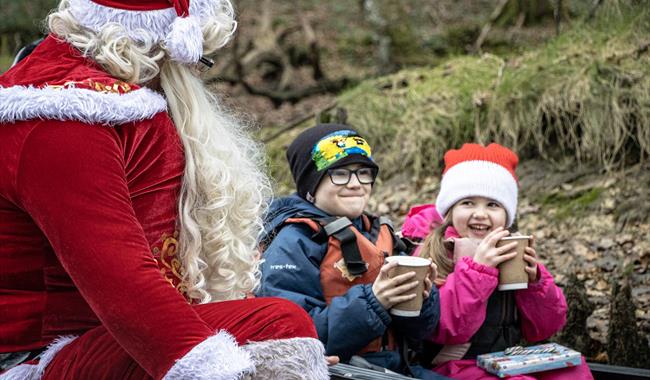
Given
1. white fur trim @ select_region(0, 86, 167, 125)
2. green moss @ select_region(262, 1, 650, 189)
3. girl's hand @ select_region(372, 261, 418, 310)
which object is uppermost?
green moss @ select_region(262, 1, 650, 189)

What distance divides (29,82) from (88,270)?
530 millimetres

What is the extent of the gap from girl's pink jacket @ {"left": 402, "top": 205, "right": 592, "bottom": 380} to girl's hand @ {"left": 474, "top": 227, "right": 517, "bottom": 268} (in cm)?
3

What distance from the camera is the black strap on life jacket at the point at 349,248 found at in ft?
11.1

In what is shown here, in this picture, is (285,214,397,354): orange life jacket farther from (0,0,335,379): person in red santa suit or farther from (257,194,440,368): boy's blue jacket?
(0,0,335,379): person in red santa suit

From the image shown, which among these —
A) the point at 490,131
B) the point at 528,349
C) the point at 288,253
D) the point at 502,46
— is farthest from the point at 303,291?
the point at 502,46

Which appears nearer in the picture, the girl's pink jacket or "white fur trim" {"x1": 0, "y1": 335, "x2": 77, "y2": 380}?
"white fur trim" {"x1": 0, "y1": 335, "x2": 77, "y2": 380}

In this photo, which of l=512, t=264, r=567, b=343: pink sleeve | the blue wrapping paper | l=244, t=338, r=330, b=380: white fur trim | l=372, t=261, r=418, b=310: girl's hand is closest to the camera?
l=244, t=338, r=330, b=380: white fur trim

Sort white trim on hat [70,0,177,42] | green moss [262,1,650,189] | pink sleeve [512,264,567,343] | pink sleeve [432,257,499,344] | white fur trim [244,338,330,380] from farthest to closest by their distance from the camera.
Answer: green moss [262,1,650,189]
pink sleeve [512,264,567,343]
pink sleeve [432,257,499,344]
white trim on hat [70,0,177,42]
white fur trim [244,338,330,380]

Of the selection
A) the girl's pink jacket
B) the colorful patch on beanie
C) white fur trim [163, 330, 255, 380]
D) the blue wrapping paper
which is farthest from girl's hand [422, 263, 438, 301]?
white fur trim [163, 330, 255, 380]

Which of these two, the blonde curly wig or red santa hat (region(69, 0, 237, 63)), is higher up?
red santa hat (region(69, 0, 237, 63))

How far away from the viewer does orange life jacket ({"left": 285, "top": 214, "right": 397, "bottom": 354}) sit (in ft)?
11.1

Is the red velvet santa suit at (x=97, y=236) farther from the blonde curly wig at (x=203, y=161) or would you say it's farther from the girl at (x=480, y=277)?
the girl at (x=480, y=277)

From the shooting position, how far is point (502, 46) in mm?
10039

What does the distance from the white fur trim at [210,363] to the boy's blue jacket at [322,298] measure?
115cm
